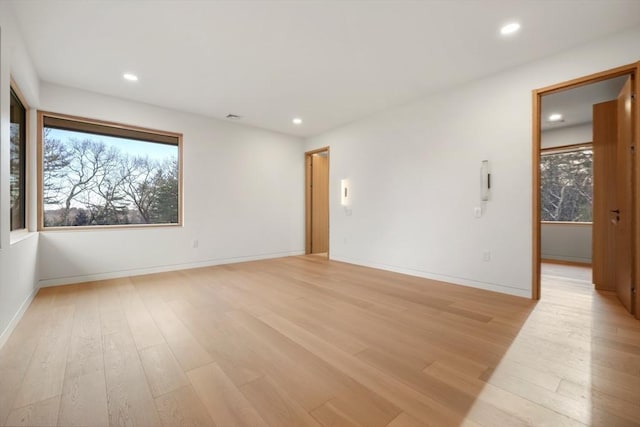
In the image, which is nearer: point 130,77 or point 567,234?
point 130,77

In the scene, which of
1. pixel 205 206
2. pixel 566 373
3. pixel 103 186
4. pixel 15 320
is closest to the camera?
pixel 566 373

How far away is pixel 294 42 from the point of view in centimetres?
274

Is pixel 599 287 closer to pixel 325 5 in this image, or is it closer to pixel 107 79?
pixel 325 5

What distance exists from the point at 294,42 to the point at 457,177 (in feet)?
8.56

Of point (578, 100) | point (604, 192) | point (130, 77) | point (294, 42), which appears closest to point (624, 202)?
point (604, 192)

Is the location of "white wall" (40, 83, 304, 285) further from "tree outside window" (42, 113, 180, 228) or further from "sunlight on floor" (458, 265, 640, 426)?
"sunlight on floor" (458, 265, 640, 426)

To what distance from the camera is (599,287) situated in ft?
Result: 11.6

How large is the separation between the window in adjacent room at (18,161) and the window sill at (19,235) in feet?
0.15

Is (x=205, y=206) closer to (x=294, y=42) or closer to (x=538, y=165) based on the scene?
(x=294, y=42)

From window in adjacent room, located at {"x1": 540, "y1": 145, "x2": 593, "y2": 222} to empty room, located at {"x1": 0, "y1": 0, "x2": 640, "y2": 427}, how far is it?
0.06 meters

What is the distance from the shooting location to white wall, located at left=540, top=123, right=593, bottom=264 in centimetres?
531

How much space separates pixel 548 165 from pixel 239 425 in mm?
7328

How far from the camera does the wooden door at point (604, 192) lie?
350 centimetres

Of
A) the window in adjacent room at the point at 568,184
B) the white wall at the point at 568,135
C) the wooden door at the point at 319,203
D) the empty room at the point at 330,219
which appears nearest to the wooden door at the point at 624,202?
the empty room at the point at 330,219
